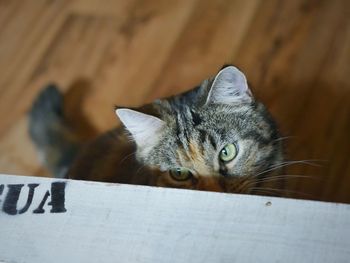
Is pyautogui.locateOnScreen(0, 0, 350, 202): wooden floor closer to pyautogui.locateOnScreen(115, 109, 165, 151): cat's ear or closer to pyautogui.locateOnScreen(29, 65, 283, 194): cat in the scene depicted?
pyautogui.locateOnScreen(29, 65, 283, 194): cat

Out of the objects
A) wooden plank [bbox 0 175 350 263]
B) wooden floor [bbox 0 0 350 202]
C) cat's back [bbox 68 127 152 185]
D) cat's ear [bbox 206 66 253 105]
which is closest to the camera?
wooden plank [bbox 0 175 350 263]

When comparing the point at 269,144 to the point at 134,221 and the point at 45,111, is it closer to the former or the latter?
the point at 134,221

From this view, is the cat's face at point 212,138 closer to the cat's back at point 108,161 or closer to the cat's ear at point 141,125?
the cat's ear at point 141,125

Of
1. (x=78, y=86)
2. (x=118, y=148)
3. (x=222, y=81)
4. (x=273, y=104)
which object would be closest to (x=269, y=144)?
(x=222, y=81)

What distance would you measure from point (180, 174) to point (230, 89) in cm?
21

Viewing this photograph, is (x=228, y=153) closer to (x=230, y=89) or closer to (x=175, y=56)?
(x=230, y=89)

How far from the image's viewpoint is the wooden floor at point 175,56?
1.60 m

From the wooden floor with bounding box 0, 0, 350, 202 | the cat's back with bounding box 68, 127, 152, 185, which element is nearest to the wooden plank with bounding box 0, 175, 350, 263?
the cat's back with bounding box 68, 127, 152, 185

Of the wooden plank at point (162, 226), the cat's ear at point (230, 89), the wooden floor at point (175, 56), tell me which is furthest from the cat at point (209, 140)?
the wooden floor at point (175, 56)

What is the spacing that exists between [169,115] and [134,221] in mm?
430

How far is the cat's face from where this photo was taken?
3.20 ft

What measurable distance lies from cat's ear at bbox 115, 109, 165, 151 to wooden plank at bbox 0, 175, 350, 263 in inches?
11.7

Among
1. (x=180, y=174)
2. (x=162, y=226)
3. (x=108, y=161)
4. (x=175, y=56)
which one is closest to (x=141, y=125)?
(x=180, y=174)

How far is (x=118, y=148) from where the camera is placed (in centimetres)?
128
